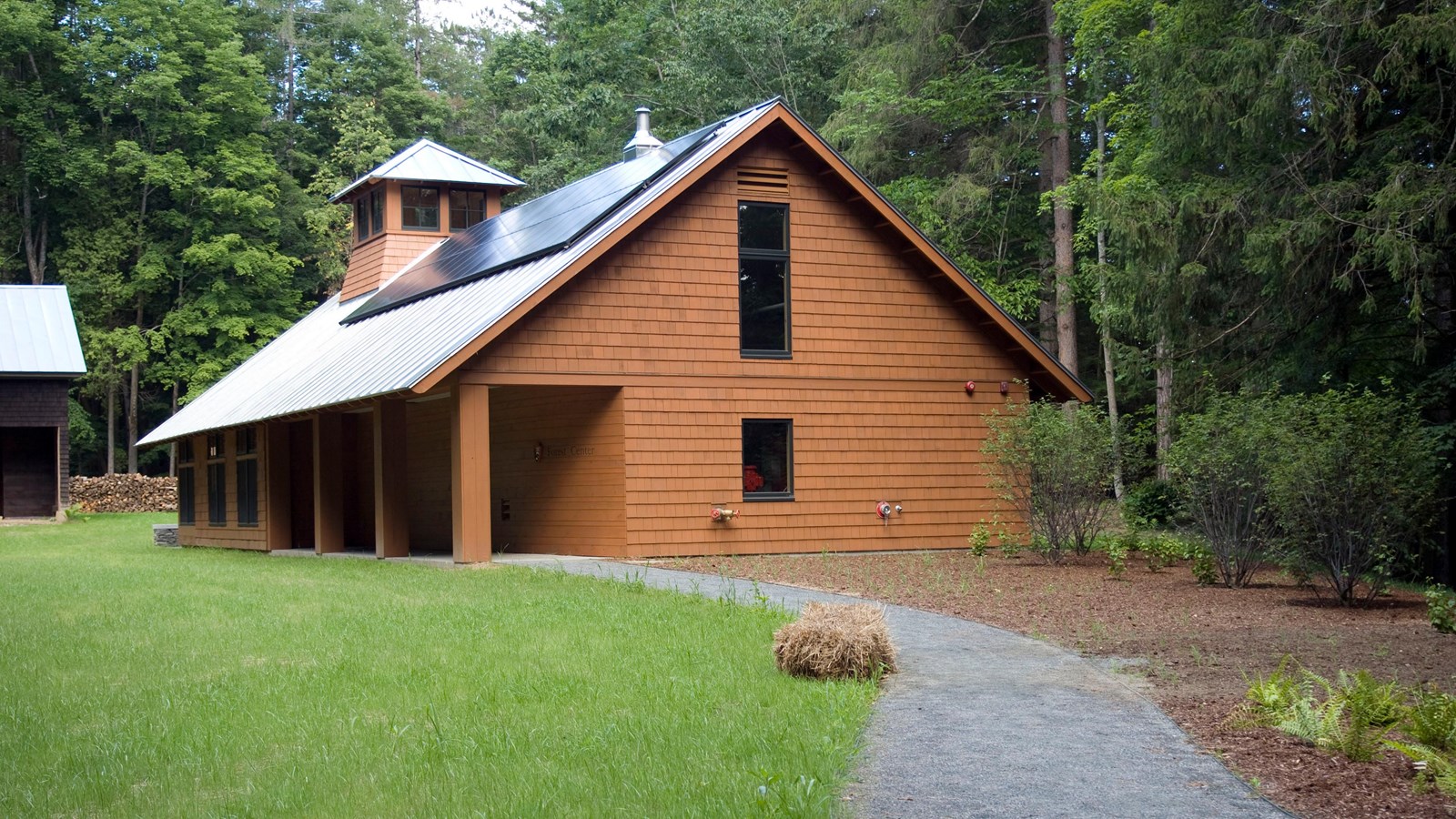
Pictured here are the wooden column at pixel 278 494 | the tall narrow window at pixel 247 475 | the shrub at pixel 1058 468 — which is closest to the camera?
the shrub at pixel 1058 468

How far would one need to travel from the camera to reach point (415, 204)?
2791cm

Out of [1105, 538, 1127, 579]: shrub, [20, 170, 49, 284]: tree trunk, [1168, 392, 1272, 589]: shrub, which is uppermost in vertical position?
[20, 170, 49, 284]: tree trunk

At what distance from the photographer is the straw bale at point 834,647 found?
27.9 feet

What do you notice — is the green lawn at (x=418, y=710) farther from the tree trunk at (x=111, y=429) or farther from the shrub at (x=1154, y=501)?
the tree trunk at (x=111, y=429)

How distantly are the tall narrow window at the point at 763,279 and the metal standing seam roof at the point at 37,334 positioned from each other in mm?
22531

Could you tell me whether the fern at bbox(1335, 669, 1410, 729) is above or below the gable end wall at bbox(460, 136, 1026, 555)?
below

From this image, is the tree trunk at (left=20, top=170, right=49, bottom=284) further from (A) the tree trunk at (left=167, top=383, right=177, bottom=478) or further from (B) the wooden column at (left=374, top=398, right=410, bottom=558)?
(B) the wooden column at (left=374, top=398, right=410, bottom=558)

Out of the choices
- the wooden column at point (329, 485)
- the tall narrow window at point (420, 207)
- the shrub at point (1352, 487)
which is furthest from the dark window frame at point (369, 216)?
the shrub at point (1352, 487)

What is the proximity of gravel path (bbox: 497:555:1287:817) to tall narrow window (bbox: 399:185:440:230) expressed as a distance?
20310 mm

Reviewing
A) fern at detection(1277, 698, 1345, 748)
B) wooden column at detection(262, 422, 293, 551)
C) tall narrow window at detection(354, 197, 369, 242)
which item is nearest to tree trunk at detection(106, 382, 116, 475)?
tall narrow window at detection(354, 197, 369, 242)

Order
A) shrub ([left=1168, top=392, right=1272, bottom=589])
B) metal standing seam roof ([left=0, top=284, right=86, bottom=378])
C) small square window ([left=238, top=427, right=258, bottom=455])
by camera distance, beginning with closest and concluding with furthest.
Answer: shrub ([left=1168, top=392, right=1272, bottom=589]), small square window ([left=238, top=427, right=258, bottom=455]), metal standing seam roof ([left=0, top=284, right=86, bottom=378])

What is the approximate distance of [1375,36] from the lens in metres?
15.5

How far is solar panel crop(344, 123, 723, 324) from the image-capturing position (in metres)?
19.7

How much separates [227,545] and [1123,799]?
23536 mm
